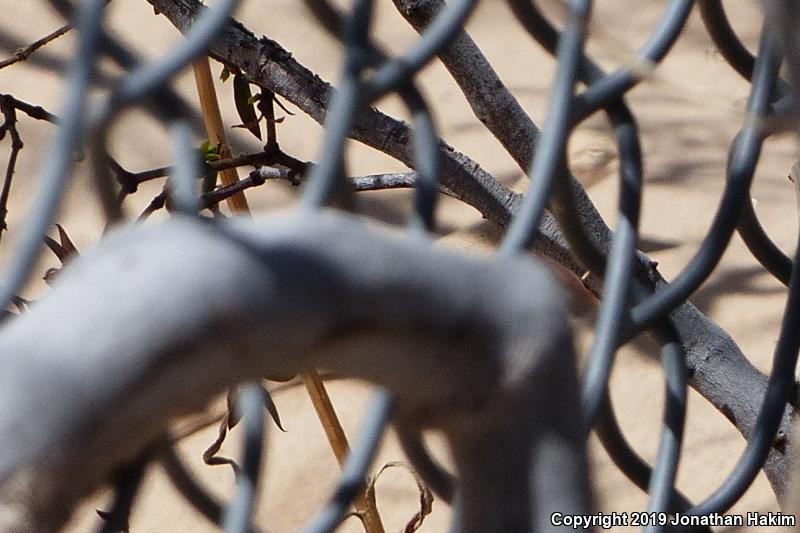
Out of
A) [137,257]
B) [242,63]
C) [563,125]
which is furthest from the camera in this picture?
[242,63]

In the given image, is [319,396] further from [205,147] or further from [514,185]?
[514,185]

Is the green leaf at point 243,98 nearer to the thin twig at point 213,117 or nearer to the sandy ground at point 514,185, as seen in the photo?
the thin twig at point 213,117

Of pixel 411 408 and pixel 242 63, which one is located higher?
pixel 242 63

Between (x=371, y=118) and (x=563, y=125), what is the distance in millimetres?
494

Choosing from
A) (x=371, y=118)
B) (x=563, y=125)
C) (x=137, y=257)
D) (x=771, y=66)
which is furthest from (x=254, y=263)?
(x=371, y=118)

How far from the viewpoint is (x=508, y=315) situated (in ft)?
0.94

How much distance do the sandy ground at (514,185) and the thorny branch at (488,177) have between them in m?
0.27

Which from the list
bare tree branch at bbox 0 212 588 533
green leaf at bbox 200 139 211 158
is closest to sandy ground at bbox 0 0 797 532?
green leaf at bbox 200 139 211 158

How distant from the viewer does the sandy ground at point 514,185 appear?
1352mm

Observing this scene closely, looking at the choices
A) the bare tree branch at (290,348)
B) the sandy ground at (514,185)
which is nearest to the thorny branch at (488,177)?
the sandy ground at (514,185)

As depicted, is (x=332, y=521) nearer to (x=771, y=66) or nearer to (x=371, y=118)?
(x=771, y=66)

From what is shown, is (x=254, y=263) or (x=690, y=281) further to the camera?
(x=690, y=281)

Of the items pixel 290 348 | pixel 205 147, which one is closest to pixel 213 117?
pixel 205 147

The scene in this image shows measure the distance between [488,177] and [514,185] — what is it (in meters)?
0.90
